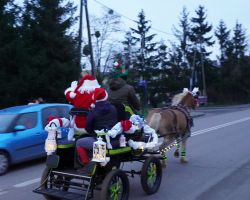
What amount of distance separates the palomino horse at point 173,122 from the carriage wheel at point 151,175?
4.88ft

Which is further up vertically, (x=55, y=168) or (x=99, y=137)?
(x=99, y=137)

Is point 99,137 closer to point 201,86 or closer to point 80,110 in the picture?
point 80,110

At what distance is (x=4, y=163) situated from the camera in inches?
370

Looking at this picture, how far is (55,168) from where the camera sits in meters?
6.66

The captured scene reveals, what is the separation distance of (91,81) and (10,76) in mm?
16733

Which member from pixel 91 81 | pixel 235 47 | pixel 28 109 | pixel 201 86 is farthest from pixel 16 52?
pixel 235 47

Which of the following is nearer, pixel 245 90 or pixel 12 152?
pixel 12 152

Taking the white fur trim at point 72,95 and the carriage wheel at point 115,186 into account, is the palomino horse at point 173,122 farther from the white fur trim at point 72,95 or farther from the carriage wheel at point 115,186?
the white fur trim at point 72,95

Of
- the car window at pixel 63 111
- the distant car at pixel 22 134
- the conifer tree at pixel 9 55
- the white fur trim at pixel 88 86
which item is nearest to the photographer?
the white fur trim at pixel 88 86

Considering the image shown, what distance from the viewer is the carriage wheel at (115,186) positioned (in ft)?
19.6

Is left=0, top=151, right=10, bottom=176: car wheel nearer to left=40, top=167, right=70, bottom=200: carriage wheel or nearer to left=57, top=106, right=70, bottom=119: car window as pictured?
left=57, top=106, right=70, bottom=119: car window

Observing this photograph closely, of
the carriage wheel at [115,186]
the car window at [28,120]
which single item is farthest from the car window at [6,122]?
the carriage wheel at [115,186]

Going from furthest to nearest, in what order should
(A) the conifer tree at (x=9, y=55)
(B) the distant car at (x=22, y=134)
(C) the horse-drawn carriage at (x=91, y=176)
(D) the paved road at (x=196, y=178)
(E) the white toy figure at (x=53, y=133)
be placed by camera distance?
(A) the conifer tree at (x=9, y=55), (B) the distant car at (x=22, y=134), (D) the paved road at (x=196, y=178), (E) the white toy figure at (x=53, y=133), (C) the horse-drawn carriage at (x=91, y=176)

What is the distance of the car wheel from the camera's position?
932 centimetres
